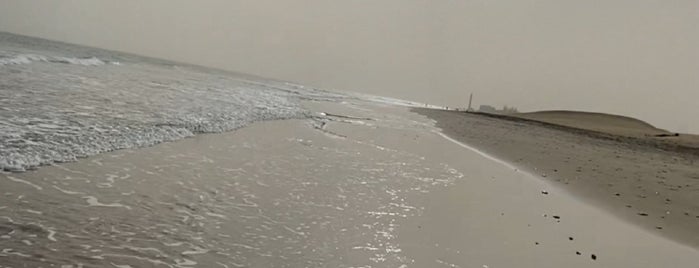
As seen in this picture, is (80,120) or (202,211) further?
(80,120)

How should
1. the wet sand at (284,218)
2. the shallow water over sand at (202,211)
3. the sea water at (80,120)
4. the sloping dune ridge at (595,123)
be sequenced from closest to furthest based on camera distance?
1. the shallow water over sand at (202,211)
2. the wet sand at (284,218)
3. the sea water at (80,120)
4. the sloping dune ridge at (595,123)

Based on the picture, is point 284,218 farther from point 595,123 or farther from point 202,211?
point 595,123

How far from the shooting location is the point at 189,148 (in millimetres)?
8016

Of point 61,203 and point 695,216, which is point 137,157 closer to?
point 61,203

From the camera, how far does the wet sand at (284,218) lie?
3.64 m

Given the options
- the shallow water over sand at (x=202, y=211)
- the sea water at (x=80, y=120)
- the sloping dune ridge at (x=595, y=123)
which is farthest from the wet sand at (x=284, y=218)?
the sloping dune ridge at (x=595, y=123)

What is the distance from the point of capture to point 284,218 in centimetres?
482

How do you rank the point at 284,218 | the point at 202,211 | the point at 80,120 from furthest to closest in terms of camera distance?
the point at 80,120 < the point at 284,218 < the point at 202,211

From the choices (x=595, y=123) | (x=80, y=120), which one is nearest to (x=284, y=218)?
(x=80, y=120)

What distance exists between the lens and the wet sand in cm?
364

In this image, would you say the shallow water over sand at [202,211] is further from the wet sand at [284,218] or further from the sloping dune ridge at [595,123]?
the sloping dune ridge at [595,123]

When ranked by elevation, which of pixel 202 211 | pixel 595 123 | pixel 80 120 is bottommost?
pixel 202 211

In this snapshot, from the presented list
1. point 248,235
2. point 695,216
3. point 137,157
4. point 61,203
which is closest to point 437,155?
point 695,216

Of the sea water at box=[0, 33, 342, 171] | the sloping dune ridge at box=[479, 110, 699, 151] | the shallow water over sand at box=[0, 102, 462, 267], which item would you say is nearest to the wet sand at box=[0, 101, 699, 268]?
the shallow water over sand at box=[0, 102, 462, 267]
